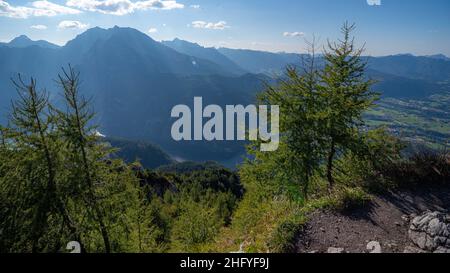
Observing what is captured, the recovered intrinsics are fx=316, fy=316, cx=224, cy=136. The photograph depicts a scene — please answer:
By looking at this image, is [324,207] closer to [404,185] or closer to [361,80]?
[404,185]

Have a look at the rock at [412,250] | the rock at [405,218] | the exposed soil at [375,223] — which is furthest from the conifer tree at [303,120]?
the rock at [412,250]

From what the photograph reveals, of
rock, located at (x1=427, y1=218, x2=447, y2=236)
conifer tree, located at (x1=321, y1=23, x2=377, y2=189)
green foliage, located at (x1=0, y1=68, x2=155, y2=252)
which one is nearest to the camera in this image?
rock, located at (x1=427, y1=218, x2=447, y2=236)

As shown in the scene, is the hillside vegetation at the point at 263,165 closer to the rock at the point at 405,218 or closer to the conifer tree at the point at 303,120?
the conifer tree at the point at 303,120

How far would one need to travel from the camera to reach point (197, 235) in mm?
32781

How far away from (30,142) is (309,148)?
12.9 metres

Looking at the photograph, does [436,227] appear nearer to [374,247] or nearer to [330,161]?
[374,247]

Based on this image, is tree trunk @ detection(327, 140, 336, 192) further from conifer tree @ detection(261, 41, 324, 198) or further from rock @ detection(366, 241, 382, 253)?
rock @ detection(366, 241, 382, 253)

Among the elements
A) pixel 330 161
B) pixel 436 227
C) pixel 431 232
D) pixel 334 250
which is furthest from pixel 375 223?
pixel 330 161

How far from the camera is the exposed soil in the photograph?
10.8 metres

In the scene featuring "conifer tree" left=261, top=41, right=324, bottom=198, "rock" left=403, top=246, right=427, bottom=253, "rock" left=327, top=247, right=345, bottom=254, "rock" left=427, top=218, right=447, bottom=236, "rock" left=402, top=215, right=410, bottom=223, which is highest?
"conifer tree" left=261, top=41, right=324, bottom=198

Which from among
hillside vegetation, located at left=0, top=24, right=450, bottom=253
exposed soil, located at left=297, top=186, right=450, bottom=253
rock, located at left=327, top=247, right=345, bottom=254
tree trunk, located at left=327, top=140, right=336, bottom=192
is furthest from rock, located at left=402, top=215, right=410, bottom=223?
tree trunk, located at left=327, top=140, right=336, bottom=192

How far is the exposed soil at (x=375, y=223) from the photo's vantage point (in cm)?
1075

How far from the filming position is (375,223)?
38.2 ft

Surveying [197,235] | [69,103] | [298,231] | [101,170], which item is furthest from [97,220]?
[197,235]
